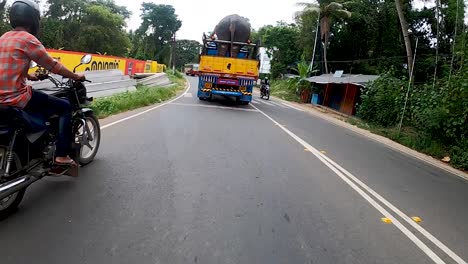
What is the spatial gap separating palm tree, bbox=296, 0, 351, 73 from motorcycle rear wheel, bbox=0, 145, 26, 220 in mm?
31842

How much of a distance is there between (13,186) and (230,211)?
221cm

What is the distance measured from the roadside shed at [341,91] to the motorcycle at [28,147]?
712 inches

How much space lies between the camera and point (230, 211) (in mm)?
4570

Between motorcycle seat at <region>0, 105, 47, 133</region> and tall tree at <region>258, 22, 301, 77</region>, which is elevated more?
tall tree at <region>258, 22, 301, 77</region>

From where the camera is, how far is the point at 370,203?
A: 5.45 metres

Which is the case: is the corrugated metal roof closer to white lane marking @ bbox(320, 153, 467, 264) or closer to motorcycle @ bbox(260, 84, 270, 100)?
motorcycle @ bbox(260, 84, 270, 100)

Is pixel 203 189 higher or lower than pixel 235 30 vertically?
lower

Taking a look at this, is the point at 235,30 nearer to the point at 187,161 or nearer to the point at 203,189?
the point at 187,161

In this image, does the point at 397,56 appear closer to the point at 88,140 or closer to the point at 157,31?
the point at 88,140

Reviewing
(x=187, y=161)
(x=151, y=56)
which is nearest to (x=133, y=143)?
(x=187, y=161)

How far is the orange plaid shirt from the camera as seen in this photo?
4.00 m

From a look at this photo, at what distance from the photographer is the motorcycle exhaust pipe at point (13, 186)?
3.60m

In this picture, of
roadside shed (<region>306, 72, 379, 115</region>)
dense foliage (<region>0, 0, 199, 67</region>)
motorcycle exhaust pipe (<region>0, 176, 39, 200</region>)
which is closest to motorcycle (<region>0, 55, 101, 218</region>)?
motorcycle exhaust pipe (<region>0, 176, 39, 200</region>)

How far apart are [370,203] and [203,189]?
2.26m
